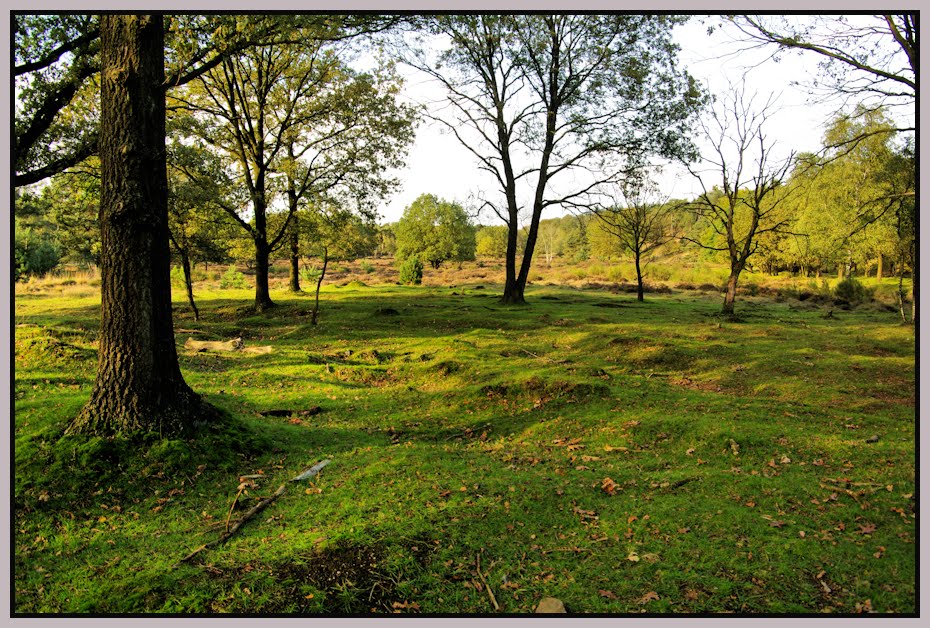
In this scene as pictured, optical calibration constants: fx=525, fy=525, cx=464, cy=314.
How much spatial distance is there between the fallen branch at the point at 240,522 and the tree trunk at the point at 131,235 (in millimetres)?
1650

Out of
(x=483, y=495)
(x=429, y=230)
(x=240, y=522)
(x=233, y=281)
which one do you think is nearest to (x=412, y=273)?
(x=233, y=281)

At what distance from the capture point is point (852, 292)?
115 feet

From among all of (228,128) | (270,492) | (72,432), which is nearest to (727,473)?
(270,492)

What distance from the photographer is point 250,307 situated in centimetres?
2388

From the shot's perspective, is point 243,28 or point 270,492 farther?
point 243,28

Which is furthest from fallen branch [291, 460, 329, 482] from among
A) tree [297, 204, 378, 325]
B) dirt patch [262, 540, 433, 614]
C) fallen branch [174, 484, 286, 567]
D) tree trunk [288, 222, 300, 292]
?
tree trunk [288, 222, 300, 292]

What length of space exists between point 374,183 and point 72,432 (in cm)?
2116

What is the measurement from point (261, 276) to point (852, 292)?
36.8 m

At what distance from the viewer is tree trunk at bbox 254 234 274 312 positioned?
23359 millimetres

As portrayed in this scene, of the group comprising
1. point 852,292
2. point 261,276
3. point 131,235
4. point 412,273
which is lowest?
point 852,292

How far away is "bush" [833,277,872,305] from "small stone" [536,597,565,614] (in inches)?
1540

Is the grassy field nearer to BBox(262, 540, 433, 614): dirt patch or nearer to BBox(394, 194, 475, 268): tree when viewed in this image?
BBox(262, 540, 433, 614): dirt patch

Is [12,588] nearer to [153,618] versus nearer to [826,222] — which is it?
[153,618]

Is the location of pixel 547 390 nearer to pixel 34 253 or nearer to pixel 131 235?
pixel 131 235
